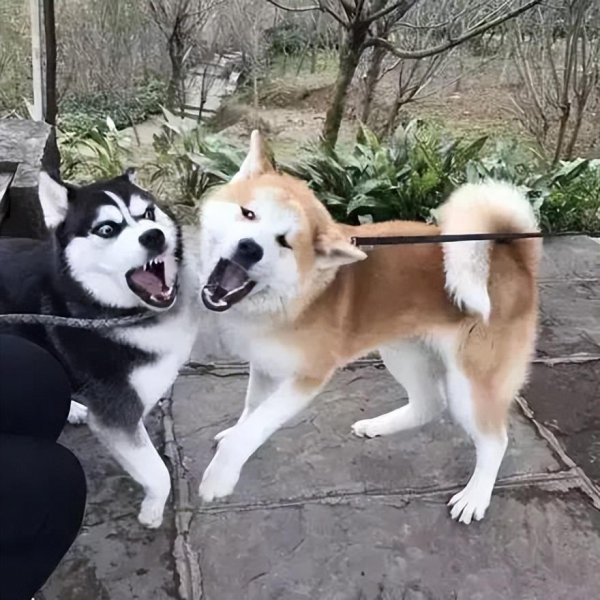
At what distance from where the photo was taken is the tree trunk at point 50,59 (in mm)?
4336

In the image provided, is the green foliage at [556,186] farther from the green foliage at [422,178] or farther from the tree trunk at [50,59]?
the tree trunk at [50,59]

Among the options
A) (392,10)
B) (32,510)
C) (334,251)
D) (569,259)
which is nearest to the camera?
(32,510)

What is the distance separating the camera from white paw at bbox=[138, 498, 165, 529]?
2.16 meters

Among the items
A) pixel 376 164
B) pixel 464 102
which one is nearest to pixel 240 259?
pixel 376 164

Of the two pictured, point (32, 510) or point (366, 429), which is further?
point (366, 429)

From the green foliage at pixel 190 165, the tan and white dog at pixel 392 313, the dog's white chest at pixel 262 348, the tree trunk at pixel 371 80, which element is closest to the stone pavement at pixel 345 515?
the tan and white dog at pixel 392 313

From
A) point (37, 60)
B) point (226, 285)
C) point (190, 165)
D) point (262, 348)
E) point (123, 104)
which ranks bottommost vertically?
point (123, 104)

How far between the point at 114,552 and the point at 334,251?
→ 1.02 metres

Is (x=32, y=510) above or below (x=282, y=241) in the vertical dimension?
below

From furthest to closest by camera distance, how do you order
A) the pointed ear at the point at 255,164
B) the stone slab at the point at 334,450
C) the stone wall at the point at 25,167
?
the stone wall at the point at 25,167
the stone slab at the point at 334,450
the pointed ear at the point at 255,164

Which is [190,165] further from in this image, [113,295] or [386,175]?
[113,295]

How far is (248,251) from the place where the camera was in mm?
1856

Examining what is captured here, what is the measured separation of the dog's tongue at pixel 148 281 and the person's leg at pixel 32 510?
43 centimetres

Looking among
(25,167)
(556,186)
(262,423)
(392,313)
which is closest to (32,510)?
(262,423)
